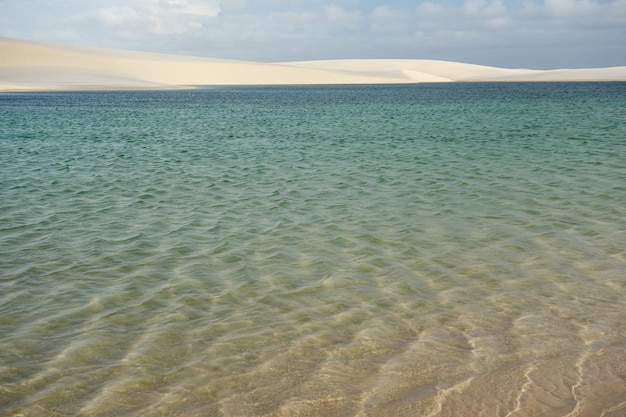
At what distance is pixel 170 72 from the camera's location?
5802 inches

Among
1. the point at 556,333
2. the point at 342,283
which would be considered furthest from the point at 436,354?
the point at 342,283

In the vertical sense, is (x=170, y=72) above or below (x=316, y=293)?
below

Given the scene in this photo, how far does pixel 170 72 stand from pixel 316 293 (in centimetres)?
14779

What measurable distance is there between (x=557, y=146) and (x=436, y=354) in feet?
54.1

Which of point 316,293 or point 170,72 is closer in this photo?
point 316,293

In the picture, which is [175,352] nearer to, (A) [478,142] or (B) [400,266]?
(B) [400,266]

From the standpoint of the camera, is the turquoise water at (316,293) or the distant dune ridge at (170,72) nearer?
the turquoise water at (316,293)

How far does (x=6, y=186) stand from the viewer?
45.6 ft

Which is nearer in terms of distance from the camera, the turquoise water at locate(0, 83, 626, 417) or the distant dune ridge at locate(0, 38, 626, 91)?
the turquoise water at locate(0, 83, 626, 417)

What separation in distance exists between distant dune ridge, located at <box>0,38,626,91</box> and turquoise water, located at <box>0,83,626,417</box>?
10373 cm

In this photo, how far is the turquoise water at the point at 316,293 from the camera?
452 centimetres

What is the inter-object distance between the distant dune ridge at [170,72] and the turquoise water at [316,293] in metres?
104

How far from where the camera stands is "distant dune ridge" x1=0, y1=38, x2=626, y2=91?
122m

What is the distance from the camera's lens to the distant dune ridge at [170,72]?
122412 mm
